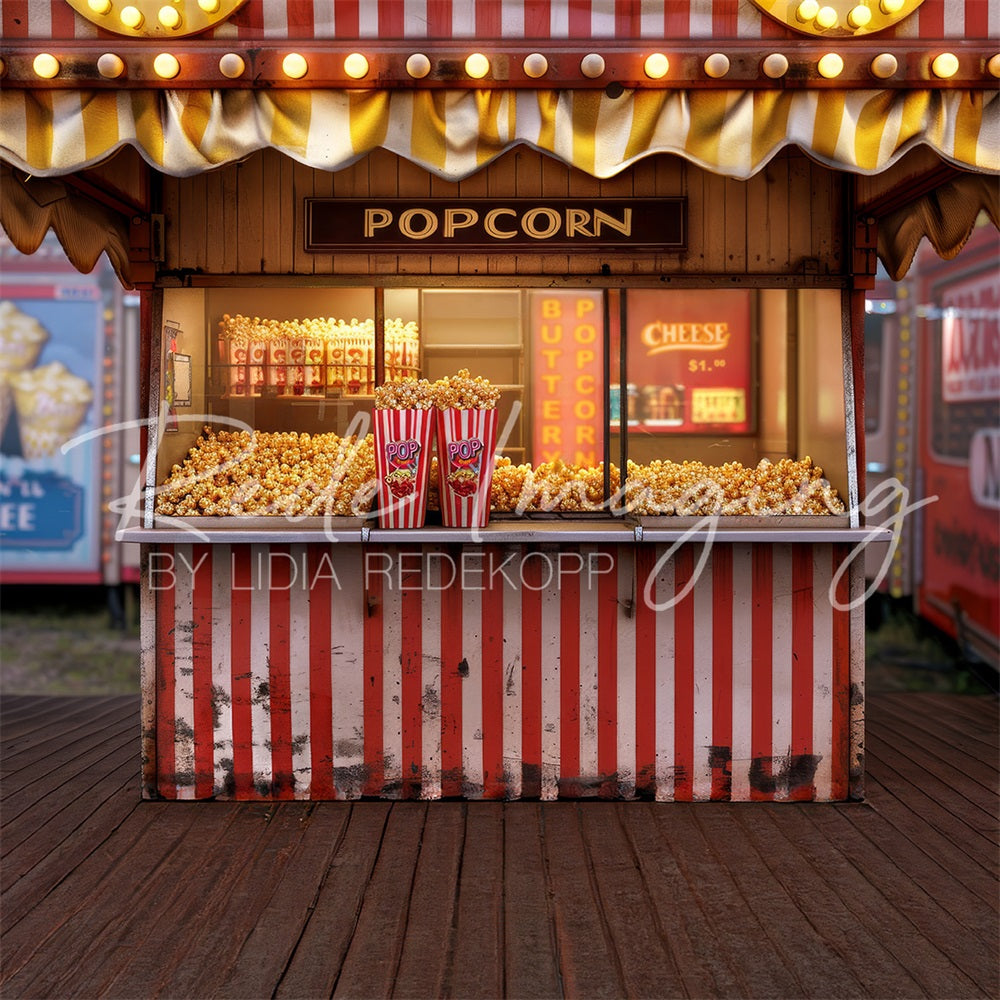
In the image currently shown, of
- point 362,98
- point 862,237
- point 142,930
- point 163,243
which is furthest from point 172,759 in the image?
point 862,237

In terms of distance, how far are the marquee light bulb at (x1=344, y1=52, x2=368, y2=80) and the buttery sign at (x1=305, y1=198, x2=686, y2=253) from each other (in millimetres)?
1247

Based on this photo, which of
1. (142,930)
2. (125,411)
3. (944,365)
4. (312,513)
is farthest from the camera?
(125,411)

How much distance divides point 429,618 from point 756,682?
5.40ft

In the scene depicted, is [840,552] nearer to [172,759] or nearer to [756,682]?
[756,682]

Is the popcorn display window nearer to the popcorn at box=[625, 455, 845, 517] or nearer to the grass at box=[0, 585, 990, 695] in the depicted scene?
the popcorn at box=[625, 455, 845, 517]

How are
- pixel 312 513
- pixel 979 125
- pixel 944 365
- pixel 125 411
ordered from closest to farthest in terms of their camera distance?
pixel 979 125
pixel 312 513
pixel 944 365
pixel 125 411

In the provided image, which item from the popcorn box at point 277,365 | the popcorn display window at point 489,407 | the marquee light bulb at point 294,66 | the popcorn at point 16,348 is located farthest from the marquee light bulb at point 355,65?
the popcorn at point 16,348

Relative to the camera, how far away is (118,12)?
3852 millimetres

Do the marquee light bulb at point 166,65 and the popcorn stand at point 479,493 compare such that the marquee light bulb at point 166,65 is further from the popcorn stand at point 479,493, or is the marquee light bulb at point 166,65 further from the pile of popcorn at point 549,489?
the pile of popcorn at point 549,489

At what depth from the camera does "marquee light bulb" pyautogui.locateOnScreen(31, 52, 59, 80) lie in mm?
3738

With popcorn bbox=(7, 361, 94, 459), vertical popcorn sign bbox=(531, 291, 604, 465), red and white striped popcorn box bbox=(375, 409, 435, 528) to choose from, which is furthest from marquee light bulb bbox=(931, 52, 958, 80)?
popcorn bbox=(7, 361, 94, 459)

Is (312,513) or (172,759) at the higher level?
(312,513)

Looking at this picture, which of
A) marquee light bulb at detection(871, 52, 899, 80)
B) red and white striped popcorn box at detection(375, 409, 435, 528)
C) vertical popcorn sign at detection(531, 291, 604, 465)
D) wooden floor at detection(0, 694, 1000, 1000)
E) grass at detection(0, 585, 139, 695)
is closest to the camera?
wooden floor at detection(0, 694, 1000, 1000)

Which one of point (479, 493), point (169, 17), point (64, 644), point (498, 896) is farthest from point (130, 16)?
point (64, 644)
